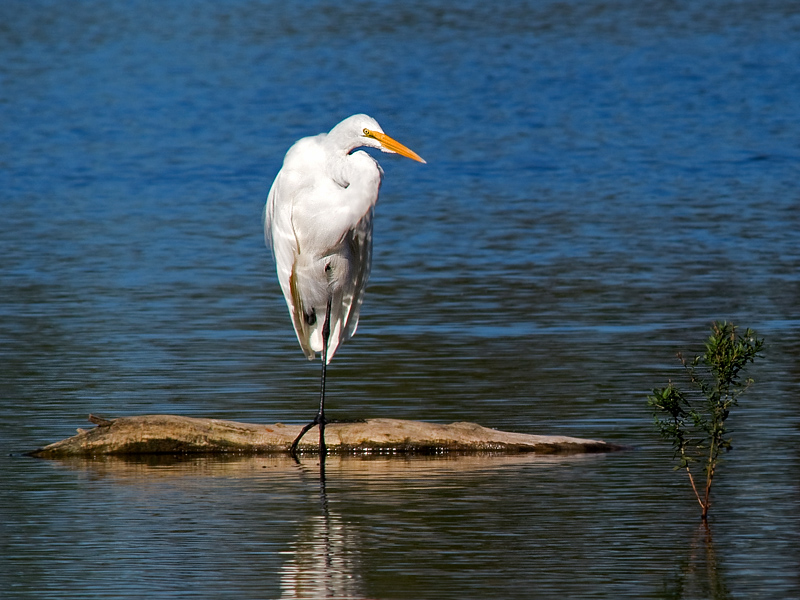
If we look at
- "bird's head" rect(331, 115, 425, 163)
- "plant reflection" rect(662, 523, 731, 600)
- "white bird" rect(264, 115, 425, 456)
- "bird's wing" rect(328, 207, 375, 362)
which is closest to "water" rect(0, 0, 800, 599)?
"plant reflection" rect(662, 523, 731, 600)

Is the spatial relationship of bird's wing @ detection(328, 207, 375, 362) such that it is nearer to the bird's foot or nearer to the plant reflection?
the bird's foot

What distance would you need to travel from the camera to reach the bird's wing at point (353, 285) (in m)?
12.7

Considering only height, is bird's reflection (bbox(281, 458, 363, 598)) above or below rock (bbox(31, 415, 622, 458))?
below

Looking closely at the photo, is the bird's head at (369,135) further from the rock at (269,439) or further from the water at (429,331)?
the water at (429,331)

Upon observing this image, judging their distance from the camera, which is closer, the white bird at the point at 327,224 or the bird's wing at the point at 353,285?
the white bird at the point at 327,224

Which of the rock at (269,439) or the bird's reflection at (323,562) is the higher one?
the rock at (269,439)

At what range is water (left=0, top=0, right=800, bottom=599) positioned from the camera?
9133 millimetres

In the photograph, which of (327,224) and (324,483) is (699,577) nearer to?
(324,483)

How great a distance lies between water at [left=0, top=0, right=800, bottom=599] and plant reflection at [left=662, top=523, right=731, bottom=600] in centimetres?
2

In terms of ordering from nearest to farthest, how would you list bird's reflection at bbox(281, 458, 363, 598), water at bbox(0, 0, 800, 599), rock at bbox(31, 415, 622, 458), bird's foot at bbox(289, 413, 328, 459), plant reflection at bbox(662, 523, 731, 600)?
plant reflection at bbox(662, 523, 731, 600), bird's reflection at bbox(281, 458, 363, 598), water at bbox(0, 0, 800, 599), rock at bbox(31, 415, 622, 458), bird's foot at bbox(289, 413, 328, 459)

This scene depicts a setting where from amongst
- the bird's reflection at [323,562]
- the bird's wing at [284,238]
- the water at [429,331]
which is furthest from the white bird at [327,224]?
the bird's reflection at [323,562]

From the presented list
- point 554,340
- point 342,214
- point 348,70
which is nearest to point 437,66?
point 348,70

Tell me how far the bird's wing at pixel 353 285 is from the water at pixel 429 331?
718 millimetres

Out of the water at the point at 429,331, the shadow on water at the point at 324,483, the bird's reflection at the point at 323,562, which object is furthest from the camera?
the water at the point at 429,331
